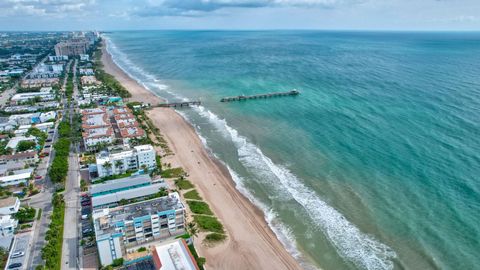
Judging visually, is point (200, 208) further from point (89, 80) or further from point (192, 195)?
point (89, 80)

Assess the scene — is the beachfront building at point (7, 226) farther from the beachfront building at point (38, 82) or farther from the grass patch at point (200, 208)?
the beachfront building at point (38, 82)

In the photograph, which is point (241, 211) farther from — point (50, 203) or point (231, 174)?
point (50, 203)

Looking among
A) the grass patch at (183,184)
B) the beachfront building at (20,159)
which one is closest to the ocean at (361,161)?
the grass patch at (183,184)

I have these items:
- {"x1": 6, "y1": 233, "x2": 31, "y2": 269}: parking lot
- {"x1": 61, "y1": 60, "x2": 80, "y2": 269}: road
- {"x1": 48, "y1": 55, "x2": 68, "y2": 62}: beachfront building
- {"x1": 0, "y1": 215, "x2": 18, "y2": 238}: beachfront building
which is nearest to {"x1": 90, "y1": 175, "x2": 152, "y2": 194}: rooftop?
A: {"x1": 61, "y1": 60, "x2": 80, "y2": 269}: road

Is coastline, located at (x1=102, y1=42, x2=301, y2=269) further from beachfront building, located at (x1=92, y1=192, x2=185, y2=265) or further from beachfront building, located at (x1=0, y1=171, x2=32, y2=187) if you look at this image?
beachfront building, located at (x1=0, y1=171, x2=32, y2=187)

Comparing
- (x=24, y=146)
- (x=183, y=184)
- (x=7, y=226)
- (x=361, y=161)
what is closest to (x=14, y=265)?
(x=7, y=226)
